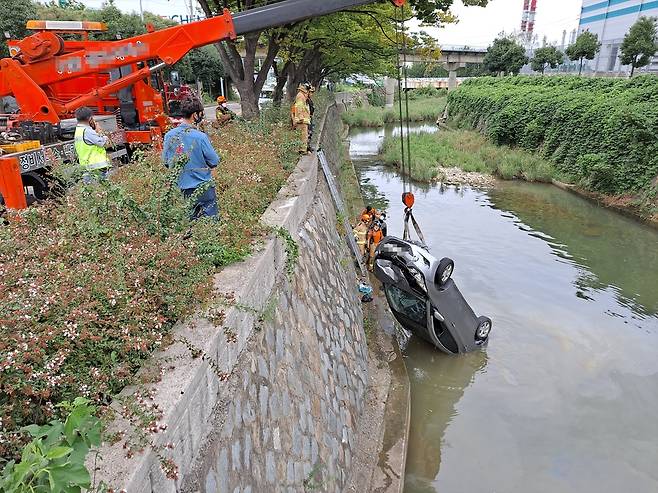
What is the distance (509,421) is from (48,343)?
6.26m

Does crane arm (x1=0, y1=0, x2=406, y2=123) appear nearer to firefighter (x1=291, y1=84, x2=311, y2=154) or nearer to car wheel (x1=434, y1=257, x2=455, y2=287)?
firefighter (x1=291, y1=84, x2=311, y2=154)

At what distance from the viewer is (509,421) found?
23.1ft

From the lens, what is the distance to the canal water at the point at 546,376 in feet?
20.5

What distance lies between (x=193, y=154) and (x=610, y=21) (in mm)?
70665

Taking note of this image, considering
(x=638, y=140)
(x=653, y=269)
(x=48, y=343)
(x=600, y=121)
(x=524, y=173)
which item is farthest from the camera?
(x=524, y=173)

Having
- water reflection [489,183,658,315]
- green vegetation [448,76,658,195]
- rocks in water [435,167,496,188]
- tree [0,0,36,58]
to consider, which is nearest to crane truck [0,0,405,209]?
water reflection [489,183,658,315]

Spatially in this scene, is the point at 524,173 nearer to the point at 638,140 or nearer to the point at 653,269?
the point at 638,140

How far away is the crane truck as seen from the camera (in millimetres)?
7246

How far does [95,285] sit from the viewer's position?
9.59ft

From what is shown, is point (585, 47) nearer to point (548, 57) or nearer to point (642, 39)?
point (642, 39)

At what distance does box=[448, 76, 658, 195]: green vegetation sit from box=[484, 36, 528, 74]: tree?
70.9 feet

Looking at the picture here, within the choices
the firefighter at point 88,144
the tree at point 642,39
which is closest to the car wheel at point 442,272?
the firefighter at point 88,144

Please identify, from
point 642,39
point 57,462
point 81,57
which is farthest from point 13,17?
Result: point 642,39

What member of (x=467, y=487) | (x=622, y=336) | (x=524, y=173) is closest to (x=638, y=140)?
(x=524, y=173)
